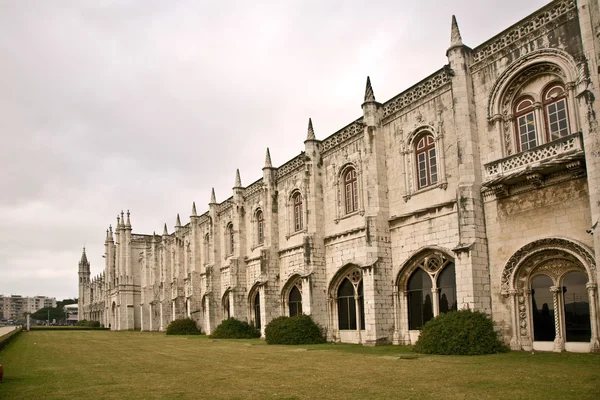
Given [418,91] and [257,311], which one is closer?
[418,91]

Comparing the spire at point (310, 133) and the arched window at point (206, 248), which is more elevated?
the spire at point (310, 133)

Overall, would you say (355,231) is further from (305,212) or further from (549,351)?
(549,351)

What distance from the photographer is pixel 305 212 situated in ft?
95.7

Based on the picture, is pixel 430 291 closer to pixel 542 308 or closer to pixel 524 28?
pixel 542 308

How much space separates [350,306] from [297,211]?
7547mm

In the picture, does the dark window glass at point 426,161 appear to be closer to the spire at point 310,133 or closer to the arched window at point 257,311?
the spire at point 310,133

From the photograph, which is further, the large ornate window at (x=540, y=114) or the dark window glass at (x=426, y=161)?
the dark window glass at (x=426, y=161)

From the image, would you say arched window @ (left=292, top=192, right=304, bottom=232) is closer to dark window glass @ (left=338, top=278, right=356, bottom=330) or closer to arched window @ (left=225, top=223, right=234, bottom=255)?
dark window glass @ (left=338, top=278, right=356, bottom=330)

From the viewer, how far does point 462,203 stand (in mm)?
18547

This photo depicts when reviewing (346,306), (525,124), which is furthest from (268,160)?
(525,124)

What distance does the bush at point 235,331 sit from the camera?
111ft

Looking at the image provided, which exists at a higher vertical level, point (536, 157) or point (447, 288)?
point (536, 157)

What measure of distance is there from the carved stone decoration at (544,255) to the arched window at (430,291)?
278 centimetres

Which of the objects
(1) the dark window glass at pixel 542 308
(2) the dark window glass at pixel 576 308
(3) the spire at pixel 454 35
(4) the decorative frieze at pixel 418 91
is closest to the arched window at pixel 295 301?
(4) the decorative frieze at pixel 418 91
